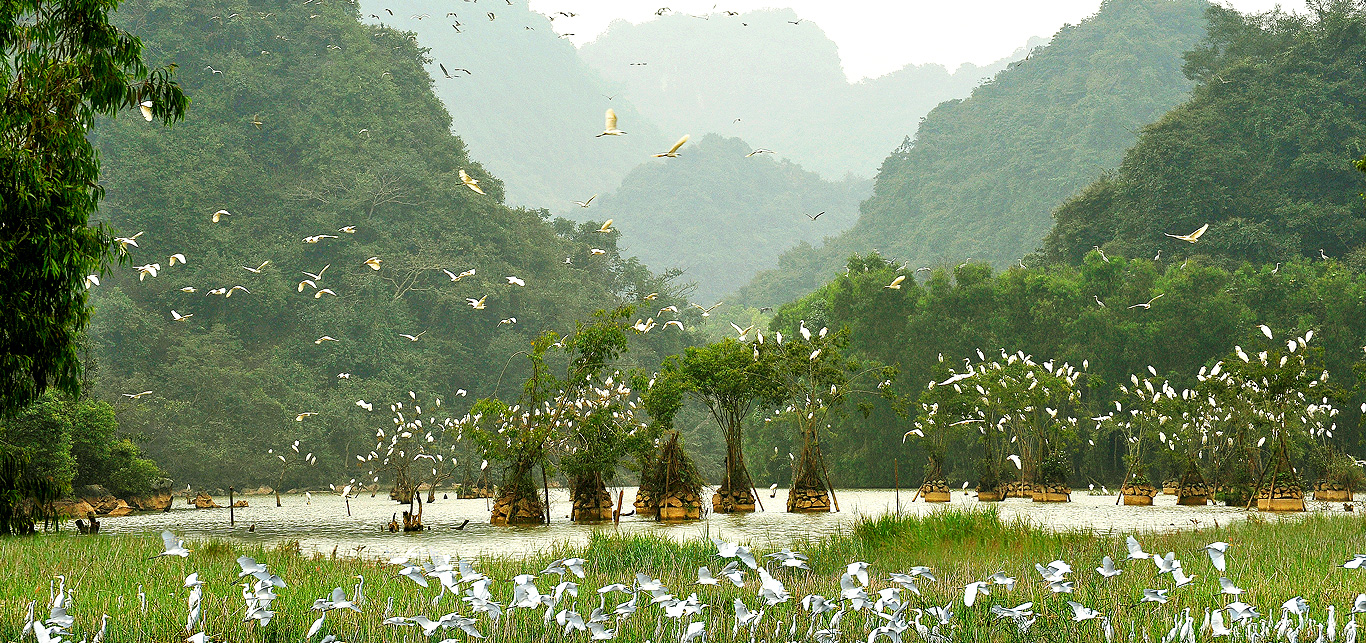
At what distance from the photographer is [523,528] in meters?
22.0

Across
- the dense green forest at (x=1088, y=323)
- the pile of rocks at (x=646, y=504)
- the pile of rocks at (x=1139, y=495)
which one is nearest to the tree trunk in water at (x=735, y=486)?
the pile of rocks at (x=646, y=504)

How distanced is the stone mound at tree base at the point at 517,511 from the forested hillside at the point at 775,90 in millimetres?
137454

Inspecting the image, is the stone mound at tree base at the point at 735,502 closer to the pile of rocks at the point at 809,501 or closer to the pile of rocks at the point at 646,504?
the pile of rocks at the point at 809,501

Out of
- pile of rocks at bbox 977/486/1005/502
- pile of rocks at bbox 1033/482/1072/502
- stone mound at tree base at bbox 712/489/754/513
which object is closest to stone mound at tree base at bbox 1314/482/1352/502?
pile of rocks at bbox 1033/482/1072/502

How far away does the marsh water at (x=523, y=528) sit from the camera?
58.6ft

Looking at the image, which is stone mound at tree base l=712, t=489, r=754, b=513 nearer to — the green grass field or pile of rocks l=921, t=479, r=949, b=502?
pile of rocks l=921, t=479, r=949, b=502

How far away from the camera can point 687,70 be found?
174875 mm

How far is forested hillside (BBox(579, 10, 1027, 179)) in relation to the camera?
537ft

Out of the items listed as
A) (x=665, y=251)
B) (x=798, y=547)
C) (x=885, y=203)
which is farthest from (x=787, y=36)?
(x=798, y=547)

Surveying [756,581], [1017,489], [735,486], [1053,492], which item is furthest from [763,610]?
[1017,489]

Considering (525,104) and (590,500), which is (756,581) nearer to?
(590,500)

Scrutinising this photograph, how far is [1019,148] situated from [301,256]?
50750 millimetres

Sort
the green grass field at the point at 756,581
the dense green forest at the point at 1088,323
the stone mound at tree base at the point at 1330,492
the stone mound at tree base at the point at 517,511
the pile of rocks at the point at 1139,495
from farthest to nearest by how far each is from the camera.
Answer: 1. the dense green forest at the point at 1088,323
2. the pile of rocks at the point at 1139,495
3. the stone mound at tree base at the point at 1330,492
4. the stone mound at tree base at the point at 517,511
5. the green grass field at the point at 756,581

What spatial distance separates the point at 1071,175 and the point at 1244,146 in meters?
28.5
